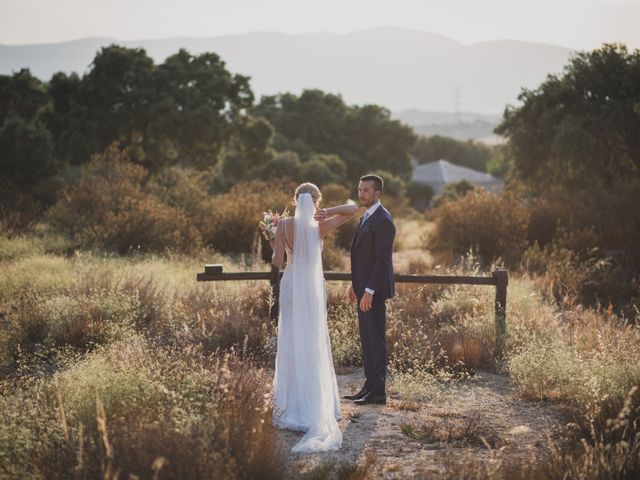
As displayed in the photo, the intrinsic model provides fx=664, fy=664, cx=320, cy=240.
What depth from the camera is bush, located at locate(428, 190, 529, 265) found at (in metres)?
15.9

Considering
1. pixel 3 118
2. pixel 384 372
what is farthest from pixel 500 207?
pixel 3 118

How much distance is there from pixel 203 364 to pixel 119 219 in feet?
29.7

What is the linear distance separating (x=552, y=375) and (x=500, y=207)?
9892 millimetres

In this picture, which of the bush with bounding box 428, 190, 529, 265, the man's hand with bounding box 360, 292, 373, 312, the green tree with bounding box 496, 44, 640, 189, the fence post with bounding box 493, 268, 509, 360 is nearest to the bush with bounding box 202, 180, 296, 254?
the bush with bounding box 428, 190, 529, 265

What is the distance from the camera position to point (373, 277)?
6246 mm

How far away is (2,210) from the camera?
A: 16.8m

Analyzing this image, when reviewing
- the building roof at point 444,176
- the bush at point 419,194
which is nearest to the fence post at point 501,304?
the bush at point 419,194

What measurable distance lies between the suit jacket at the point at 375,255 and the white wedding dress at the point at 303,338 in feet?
1.71

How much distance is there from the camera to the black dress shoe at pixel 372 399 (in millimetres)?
6707

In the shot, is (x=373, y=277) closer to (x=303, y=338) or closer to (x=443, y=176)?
(x=303, y=338)

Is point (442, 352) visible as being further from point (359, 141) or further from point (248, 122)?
point (359, 141)

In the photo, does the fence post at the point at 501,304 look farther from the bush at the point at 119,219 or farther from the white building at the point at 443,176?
the white building at the point at 443,176

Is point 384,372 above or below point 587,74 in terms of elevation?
below

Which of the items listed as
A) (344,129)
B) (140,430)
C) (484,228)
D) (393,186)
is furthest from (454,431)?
(344,129)
